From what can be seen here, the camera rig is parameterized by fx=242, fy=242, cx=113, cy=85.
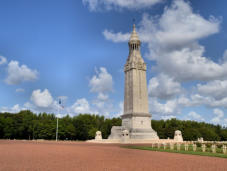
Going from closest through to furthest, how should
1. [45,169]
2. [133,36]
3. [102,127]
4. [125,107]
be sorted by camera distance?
[45,169] < [125,107] < [133,36] < [102,127]

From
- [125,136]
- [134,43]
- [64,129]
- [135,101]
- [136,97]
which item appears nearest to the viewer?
[125,136]

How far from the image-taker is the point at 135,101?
7494cm

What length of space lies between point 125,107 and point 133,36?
24.6m

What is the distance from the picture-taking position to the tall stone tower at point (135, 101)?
2822 inches

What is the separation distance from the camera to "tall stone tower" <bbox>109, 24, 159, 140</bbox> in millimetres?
71688

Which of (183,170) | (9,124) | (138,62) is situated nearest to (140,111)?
(138,62)

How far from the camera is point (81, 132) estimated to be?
92125 millimetres

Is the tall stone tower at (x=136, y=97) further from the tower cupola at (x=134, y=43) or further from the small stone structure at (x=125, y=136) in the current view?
the small stone structure at (x=125, y=136)

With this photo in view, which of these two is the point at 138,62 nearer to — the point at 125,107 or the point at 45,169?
the point at 125,107

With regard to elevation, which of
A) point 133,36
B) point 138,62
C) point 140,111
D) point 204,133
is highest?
point 133,36

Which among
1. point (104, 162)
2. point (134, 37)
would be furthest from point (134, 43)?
point (104, 162)

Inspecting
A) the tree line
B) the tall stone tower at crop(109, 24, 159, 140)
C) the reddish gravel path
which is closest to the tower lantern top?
the tall stone tower at crop(109, 24, 159, 140)

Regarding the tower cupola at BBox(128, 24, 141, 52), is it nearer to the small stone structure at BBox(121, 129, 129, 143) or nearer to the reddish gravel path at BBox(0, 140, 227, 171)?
the small stone structure at BBox(121, 129, 129, 143)

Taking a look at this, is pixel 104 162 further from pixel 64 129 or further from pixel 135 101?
pixel 64 129
